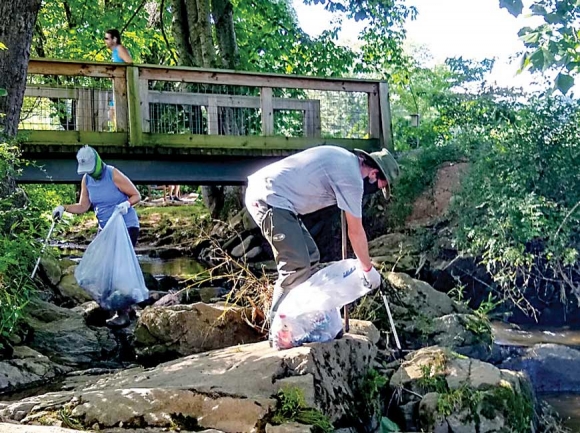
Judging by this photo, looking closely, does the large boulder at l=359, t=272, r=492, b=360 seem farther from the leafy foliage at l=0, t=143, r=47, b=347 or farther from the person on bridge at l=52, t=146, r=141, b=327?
the leafy foliage at l=0, t=143, r=47, b=347

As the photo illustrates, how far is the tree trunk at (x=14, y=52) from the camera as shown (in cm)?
612

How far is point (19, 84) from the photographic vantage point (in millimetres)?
6301

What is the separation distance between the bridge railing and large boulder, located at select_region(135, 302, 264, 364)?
3881 mm

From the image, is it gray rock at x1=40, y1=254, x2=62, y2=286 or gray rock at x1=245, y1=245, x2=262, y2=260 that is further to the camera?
gray rock at x1=245, y1=245, x2=262, y2=260

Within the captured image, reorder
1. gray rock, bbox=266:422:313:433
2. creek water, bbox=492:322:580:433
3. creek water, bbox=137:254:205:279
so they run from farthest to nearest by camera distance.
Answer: creek water, bbox=137:254:205:279 < creek water, bbox=492:322:580:433 < gray rock, bbox=266:422:313:433

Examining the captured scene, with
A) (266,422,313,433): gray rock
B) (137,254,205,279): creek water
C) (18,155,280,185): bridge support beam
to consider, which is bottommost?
(266,422,313,433): gray rock

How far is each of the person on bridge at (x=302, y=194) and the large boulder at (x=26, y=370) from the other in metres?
1.76

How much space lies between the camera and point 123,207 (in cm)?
624

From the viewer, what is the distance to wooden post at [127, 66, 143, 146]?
915cm

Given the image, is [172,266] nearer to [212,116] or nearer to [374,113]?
[212,116]

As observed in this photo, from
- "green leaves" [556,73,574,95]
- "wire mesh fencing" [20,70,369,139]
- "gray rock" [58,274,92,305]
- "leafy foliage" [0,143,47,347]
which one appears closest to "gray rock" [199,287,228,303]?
"gray rock" [58,274,92,305]

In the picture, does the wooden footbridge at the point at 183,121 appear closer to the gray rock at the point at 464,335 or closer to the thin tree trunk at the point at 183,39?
the thin tree trunk at the point at 183,39

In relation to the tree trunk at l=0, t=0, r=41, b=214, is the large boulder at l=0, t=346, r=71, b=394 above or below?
below

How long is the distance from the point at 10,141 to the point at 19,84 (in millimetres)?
1032
